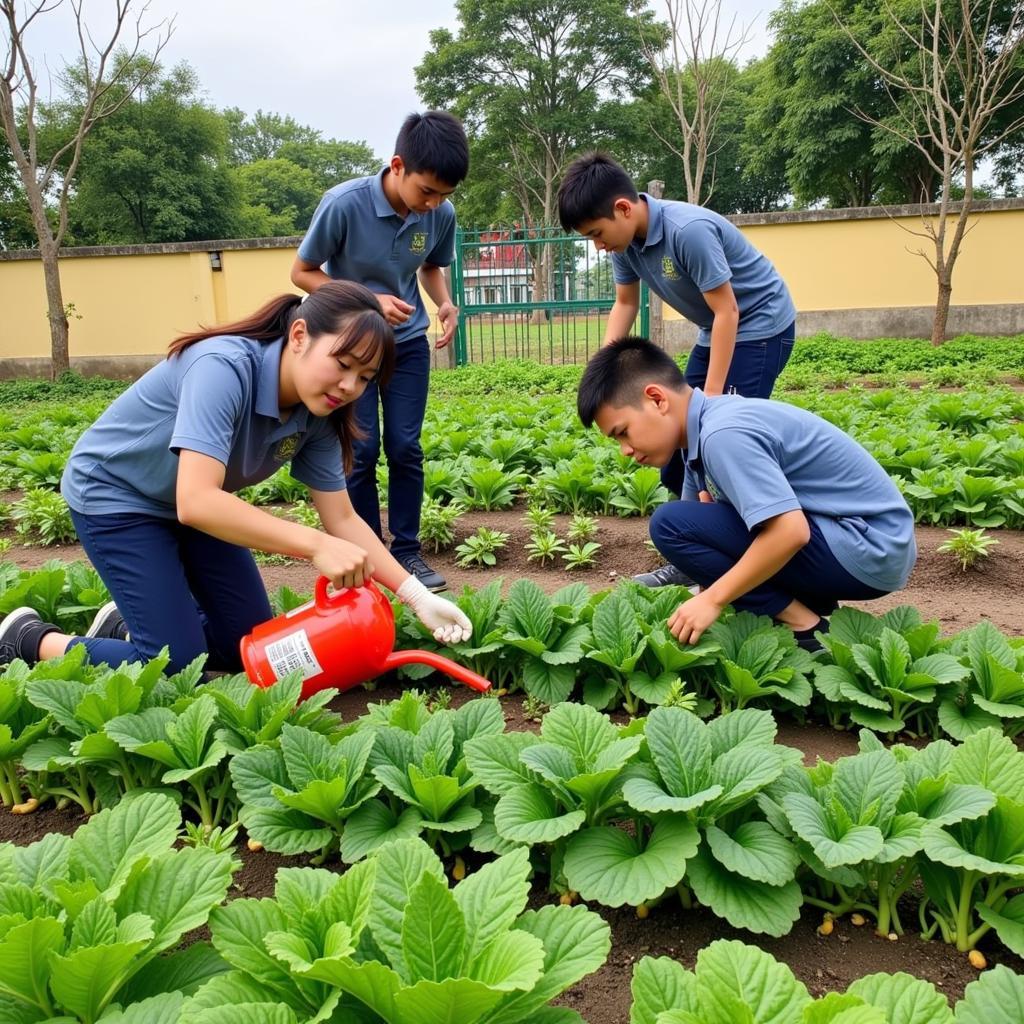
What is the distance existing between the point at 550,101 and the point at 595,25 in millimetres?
2962

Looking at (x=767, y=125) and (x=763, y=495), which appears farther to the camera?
(x=767, y=125)

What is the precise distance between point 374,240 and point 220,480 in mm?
1765

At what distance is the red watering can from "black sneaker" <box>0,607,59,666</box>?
2.81ft

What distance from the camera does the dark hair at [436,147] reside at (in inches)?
130

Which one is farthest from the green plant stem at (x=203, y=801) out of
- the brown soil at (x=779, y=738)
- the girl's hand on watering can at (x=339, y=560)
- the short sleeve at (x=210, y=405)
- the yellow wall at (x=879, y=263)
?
the yellow wall at (x=879, y=263)

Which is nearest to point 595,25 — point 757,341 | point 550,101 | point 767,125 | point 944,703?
point 550,101

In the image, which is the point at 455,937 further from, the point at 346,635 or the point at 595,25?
the point at 595,25

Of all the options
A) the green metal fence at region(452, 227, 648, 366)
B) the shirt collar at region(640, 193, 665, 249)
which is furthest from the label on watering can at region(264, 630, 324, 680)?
the green metal fence at region(452, 227, 648, 366)

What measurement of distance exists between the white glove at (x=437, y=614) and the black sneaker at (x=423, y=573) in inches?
36.6

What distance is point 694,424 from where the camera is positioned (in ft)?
8.68

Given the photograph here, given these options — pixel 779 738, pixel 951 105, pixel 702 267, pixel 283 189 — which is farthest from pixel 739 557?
pixel 283 189

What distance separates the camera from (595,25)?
100ft

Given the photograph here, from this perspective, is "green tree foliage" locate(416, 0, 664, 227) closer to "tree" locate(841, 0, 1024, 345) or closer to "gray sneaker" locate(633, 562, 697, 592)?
"tree" locate(841, 0, 1024, 345)

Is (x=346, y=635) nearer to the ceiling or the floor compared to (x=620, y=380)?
nearer to the floor
